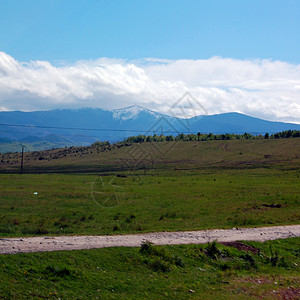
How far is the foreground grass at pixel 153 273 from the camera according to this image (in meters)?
9.79

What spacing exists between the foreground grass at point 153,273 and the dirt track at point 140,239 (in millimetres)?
836

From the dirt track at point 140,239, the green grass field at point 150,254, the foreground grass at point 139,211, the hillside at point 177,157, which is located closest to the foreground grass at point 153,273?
the green grass field at point 150,254

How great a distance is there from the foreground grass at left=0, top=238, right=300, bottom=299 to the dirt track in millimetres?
836

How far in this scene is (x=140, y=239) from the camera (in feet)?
48.8

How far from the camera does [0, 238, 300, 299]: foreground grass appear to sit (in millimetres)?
9793

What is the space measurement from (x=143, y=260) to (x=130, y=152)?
323 ft

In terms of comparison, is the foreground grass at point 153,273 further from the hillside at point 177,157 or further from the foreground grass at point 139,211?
the hillside at point 177,157

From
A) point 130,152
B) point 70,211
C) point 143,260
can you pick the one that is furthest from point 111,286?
point 130,152

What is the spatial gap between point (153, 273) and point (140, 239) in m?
3.32

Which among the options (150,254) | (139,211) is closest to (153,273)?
(150,254)

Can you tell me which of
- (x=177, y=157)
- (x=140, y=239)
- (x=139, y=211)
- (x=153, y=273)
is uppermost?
(x=177, y=157)

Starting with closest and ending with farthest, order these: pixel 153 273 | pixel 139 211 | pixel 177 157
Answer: pixel 153 273
pixel 139 211
pixel 177 157

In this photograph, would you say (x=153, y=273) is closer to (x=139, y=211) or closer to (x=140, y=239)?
(x=140, y=239)

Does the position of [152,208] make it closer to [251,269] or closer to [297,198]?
[297,198]
